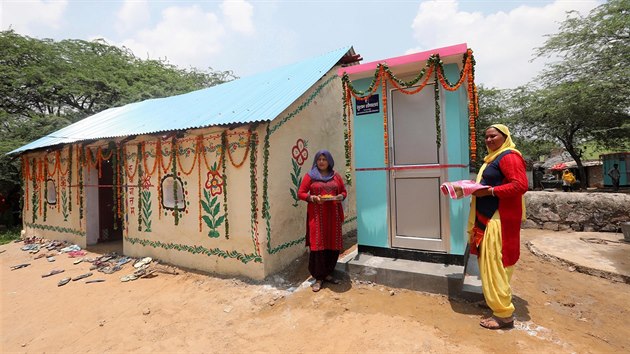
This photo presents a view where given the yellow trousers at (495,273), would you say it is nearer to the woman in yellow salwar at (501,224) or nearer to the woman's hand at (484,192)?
the woman in yellow salwar at (501,224)

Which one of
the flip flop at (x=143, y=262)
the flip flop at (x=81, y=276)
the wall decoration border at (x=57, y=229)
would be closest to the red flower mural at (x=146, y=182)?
the flip flop at (x=143, y=262)

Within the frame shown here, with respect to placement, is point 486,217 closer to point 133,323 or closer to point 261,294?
point 261,294

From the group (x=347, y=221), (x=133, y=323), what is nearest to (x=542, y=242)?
(x=347, y=221)

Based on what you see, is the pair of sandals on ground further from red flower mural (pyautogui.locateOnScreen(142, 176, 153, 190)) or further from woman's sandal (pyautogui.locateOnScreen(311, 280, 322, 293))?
red flower mural (pyautogui.locateOnScreen(142, 176, 153, 190))

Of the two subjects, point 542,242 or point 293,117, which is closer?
point 293,117

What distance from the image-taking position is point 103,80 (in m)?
14.6

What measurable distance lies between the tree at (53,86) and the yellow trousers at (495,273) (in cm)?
1462

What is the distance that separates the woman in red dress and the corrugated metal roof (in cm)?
104

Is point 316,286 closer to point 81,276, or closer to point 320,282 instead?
point 320,282

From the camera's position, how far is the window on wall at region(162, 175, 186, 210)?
235 inches

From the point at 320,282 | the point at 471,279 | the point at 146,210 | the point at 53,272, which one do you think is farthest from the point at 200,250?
the point at 471,279

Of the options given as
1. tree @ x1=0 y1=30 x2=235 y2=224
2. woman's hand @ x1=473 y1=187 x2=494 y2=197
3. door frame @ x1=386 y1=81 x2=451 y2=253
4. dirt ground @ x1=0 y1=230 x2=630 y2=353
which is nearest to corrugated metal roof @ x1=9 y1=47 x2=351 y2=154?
door frame @ x1=386 y1=81 x2=451 y2=253

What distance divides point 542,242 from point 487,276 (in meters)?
4.04

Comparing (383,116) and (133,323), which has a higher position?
(383,116)
